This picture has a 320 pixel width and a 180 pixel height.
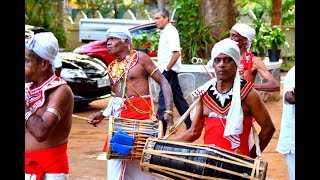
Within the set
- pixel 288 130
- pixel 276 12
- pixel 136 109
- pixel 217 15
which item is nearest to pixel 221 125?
pixel 288 130

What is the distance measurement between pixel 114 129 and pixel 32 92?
126 cm

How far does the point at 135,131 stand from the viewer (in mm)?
5617

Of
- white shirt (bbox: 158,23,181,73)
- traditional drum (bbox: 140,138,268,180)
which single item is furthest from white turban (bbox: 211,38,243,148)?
white shirt (bbox: 158,23,181,73)

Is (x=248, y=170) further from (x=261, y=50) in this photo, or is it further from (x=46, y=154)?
(x=261, y=50)

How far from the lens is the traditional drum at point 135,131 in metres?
5.51

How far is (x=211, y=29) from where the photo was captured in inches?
586

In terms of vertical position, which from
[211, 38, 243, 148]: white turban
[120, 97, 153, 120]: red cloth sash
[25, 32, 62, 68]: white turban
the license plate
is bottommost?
the license plate

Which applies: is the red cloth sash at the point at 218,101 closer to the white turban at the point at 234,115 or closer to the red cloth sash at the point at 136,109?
the white turban at the point at 234,115

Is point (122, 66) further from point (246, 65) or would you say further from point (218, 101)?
point (218, 101)

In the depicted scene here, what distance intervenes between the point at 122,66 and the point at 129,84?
6.9 inches

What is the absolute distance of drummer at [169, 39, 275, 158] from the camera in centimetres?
456

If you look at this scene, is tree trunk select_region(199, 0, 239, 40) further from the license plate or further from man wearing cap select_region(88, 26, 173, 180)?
man wearing cap select_region(88, 26, 173, 180)

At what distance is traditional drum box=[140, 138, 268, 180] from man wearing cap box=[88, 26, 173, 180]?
6.43 ft

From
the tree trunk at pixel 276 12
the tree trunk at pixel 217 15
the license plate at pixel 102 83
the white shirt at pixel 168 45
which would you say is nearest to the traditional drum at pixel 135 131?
the white shirt at pixel 168 45
